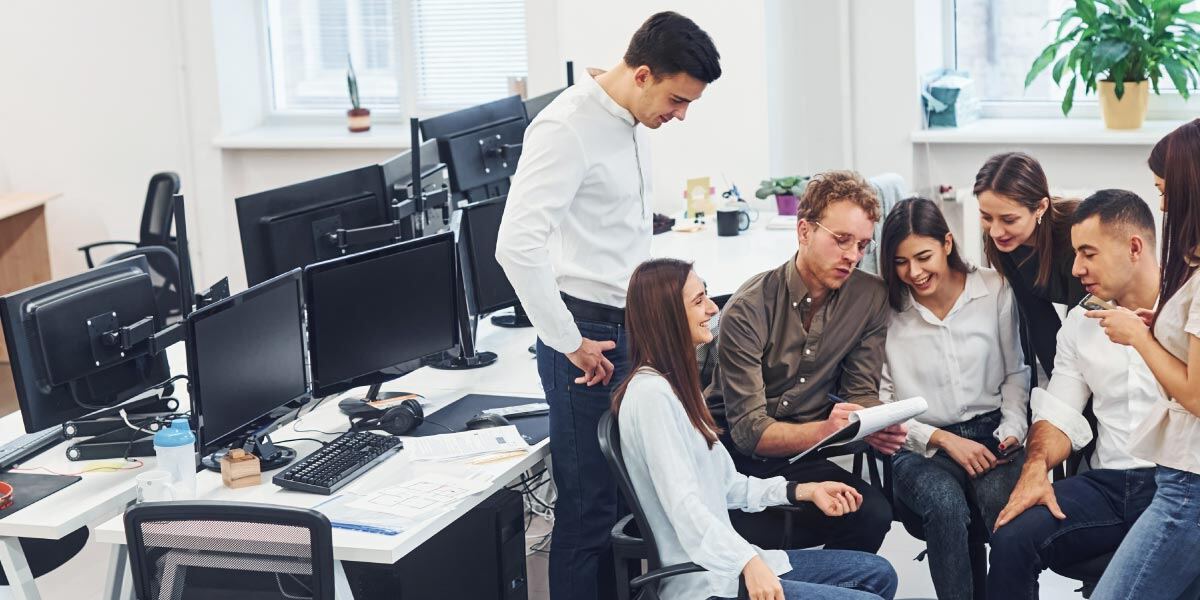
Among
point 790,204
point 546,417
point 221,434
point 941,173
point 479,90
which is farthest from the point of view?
point 479,90

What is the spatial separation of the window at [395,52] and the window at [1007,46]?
83.3 inches

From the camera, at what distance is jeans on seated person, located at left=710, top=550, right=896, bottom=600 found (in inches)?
102

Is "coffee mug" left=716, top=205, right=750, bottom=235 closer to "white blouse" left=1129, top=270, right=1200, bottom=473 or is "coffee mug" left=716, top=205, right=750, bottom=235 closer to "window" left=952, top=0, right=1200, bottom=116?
"window" left=952, top=0, right=1200, bottom=116

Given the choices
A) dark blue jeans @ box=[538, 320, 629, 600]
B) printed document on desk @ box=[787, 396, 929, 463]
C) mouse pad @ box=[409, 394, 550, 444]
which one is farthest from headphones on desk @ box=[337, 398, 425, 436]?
printed document on desk @ box=[787, 396, 929, 463]

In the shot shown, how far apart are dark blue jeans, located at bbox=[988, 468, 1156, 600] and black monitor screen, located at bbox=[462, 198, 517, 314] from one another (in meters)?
1.52

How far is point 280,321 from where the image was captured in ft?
9.67

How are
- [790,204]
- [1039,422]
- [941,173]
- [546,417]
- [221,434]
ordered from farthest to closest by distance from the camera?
[941,173] → [790,204] → [546,417] → [1039,422] → [221,434]

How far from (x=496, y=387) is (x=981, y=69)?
3263mm

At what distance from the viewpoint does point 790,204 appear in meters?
5.04

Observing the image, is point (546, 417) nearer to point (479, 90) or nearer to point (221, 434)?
point (221, 434)

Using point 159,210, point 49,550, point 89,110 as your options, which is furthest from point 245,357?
point 89,110

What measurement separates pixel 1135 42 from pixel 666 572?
11.9ft

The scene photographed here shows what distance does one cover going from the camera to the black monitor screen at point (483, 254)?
Result: 350cm

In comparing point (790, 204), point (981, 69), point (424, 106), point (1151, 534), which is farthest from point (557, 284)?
point (424, 106)
